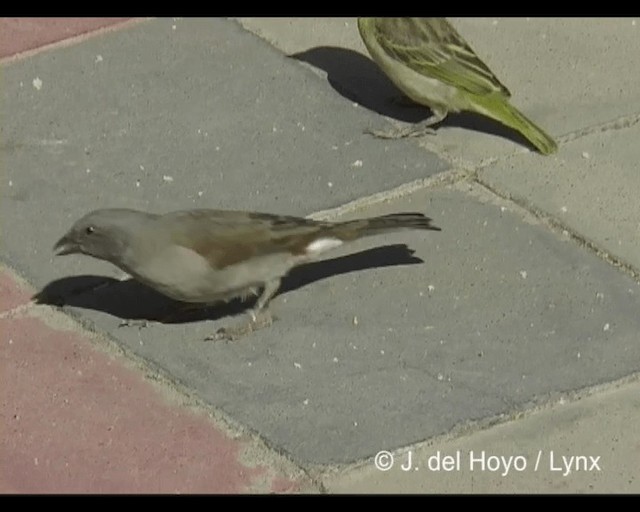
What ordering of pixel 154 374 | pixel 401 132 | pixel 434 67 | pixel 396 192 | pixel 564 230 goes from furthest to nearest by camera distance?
pixel 434 67 → pixel 401 132 → pixel 396 192 → pixel 564 230 → pixel 154 374

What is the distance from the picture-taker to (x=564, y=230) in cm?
868

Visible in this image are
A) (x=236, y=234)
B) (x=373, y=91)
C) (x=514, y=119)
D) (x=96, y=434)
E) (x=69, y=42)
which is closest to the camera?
(x=96, y=434)

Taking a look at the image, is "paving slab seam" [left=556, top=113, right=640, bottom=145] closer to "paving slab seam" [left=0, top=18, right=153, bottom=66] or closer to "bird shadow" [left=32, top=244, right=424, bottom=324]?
"bird shadow" [left=32, top=244, right=424, bottom=324]

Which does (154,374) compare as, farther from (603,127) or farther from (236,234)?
(603,127)

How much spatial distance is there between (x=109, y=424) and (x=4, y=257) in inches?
57.6

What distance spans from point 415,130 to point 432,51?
47 centimetres

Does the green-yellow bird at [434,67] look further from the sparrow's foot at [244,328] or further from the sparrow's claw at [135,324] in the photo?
the sparrow's claw at [135,324]

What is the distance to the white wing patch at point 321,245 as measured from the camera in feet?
26.1

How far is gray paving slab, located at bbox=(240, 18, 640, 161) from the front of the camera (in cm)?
963

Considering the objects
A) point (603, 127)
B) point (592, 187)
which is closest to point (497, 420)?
point (592, 187)

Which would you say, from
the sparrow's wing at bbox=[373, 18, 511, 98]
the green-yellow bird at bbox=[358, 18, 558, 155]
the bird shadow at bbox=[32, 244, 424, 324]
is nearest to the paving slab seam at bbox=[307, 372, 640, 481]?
the bird shadow at bbox=[32, 244, 424, 324]

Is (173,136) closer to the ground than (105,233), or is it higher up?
closer to the ground

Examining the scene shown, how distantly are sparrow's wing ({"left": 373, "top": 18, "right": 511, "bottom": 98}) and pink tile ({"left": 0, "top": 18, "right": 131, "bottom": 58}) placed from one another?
178 centimetres

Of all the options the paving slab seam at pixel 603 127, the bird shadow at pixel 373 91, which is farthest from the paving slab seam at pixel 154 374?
the paving slab seam at pixel 603 127
